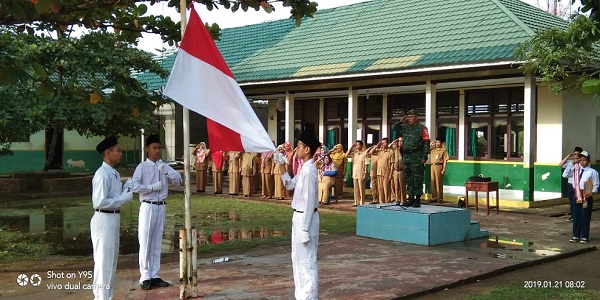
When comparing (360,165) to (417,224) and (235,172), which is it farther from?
(417,224)

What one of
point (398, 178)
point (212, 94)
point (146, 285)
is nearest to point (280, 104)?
point (398, 178)

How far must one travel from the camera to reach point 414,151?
36.3 ft

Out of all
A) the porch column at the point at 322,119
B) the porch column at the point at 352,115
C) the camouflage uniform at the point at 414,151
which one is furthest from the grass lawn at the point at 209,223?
the porch column at the point at 322,119

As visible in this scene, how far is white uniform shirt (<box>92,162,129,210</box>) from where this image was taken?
6.09 metres

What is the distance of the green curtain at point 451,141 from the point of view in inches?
710

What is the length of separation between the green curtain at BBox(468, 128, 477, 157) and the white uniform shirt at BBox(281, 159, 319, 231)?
1217 cm

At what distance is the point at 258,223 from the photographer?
13.3 metres

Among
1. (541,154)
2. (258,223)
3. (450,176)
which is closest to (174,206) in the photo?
(258,223)

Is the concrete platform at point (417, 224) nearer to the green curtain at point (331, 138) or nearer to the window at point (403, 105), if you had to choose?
the window at point (403, 105)

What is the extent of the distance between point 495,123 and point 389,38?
4.26 m

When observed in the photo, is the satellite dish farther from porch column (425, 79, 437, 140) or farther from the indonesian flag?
the indonesian flag

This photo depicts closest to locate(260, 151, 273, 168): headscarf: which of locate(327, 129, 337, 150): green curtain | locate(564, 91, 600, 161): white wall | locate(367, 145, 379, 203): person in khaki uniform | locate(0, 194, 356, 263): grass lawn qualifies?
locate(0, 194, 356, 263): grass lawn

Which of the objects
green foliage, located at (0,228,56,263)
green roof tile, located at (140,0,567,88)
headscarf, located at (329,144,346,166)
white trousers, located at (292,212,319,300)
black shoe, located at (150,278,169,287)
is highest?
green roof tile, located at (140,0,567,88)

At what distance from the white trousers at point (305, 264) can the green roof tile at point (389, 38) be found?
32.3 ft
